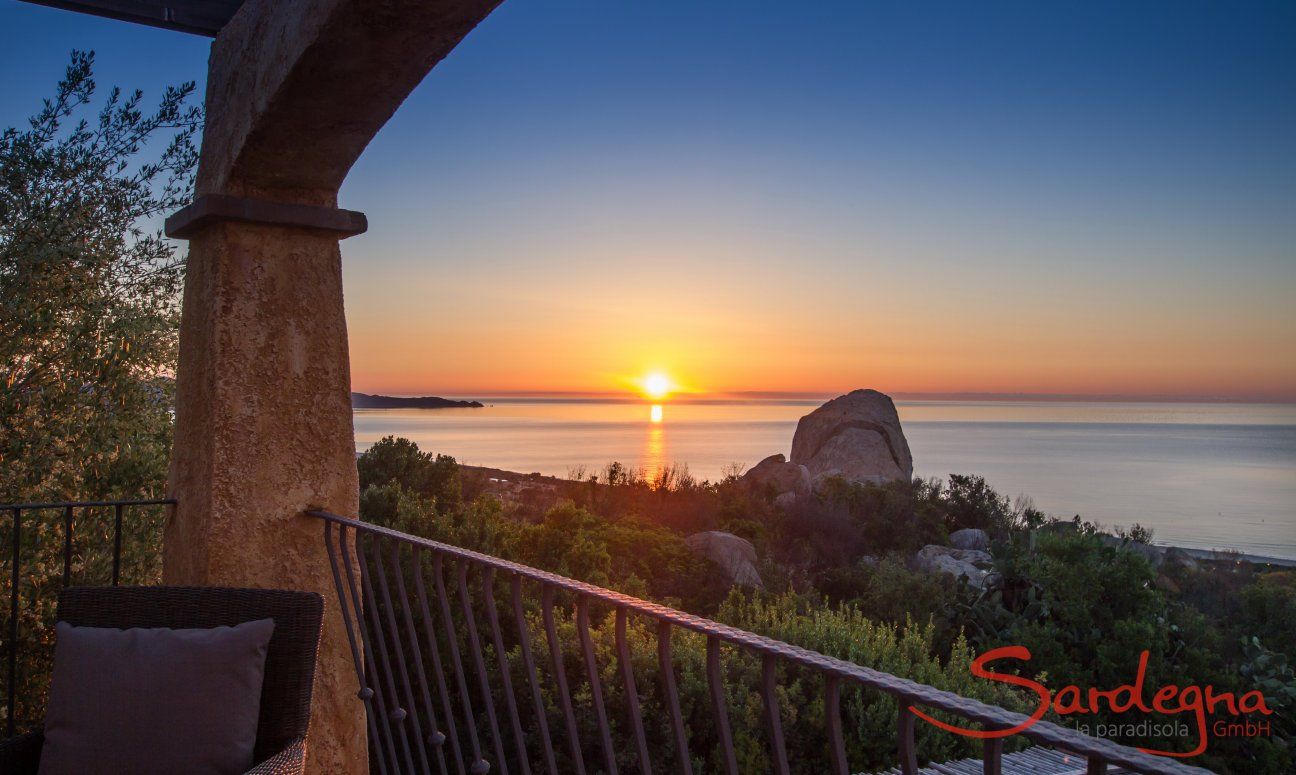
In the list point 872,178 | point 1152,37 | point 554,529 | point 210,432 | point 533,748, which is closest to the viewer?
point 210,432

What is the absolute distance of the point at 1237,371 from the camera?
53.5ft

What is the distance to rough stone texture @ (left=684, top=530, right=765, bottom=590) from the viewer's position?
6406 millimetres

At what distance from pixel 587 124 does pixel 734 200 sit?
298 centimetres

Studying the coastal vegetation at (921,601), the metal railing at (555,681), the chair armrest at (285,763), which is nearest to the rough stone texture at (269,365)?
the metal railing at (555,681)

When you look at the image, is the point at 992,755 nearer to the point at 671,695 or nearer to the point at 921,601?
the point at 671,695

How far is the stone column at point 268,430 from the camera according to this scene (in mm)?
2293

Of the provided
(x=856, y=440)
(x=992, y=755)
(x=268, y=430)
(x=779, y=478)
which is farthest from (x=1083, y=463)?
(x=992, y=755)

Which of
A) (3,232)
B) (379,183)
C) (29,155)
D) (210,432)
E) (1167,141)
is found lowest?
(210,432)

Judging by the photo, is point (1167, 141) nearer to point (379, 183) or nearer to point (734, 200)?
point (734, 200)

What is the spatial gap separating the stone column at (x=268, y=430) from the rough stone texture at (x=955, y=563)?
16.5ft

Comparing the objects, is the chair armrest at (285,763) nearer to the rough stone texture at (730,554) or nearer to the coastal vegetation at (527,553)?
the coastal vegetation at (527,553)

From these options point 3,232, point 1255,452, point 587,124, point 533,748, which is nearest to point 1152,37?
point 587,124

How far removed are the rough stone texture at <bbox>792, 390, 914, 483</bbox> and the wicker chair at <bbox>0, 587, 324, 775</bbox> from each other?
430 inches

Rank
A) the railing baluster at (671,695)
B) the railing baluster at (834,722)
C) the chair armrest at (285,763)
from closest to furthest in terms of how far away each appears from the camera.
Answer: the railing baluster at (834,722) → the railing baluster at (671,695) → the chair armrest at (285,763)
